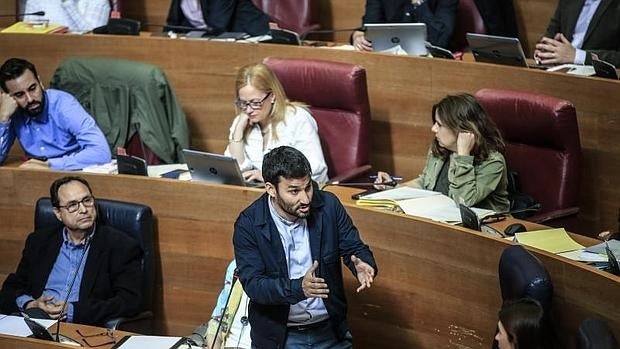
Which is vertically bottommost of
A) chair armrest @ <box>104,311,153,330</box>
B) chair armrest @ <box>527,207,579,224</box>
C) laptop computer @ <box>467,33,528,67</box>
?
chair armrest @ <box>104,311,153,330</box>

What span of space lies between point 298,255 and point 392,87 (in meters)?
1.75

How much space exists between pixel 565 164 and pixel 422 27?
1.14 meters

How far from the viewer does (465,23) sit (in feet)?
20.2

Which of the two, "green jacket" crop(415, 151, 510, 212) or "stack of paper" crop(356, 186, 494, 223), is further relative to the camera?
"green jacket" crop(415, 151, 510, 212)

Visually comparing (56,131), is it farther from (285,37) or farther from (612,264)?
(612,264)

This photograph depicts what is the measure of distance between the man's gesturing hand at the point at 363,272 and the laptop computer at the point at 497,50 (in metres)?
1.74

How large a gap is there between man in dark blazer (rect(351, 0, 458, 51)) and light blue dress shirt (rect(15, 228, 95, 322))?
1782 millimetres

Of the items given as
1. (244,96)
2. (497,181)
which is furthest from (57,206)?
(497,181)

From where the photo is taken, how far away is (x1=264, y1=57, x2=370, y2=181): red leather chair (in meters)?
5.17

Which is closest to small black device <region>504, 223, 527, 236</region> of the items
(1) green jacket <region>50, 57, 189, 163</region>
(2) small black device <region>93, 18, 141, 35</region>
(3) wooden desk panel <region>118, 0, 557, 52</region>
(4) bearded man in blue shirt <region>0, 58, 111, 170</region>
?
(4) bearded man in blue shirt <region>0, 58, 111, 170</region>

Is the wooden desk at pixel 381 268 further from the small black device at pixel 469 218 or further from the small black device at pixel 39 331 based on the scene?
the small black device at pixel 39 331

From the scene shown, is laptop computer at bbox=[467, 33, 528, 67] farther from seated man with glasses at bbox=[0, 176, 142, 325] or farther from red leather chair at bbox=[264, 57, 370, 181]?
seated man with glasses at bbox=[0, 176, 142, 325]

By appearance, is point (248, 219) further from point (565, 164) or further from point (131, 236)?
point (565, 164)

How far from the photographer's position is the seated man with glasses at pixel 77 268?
4410 mm
